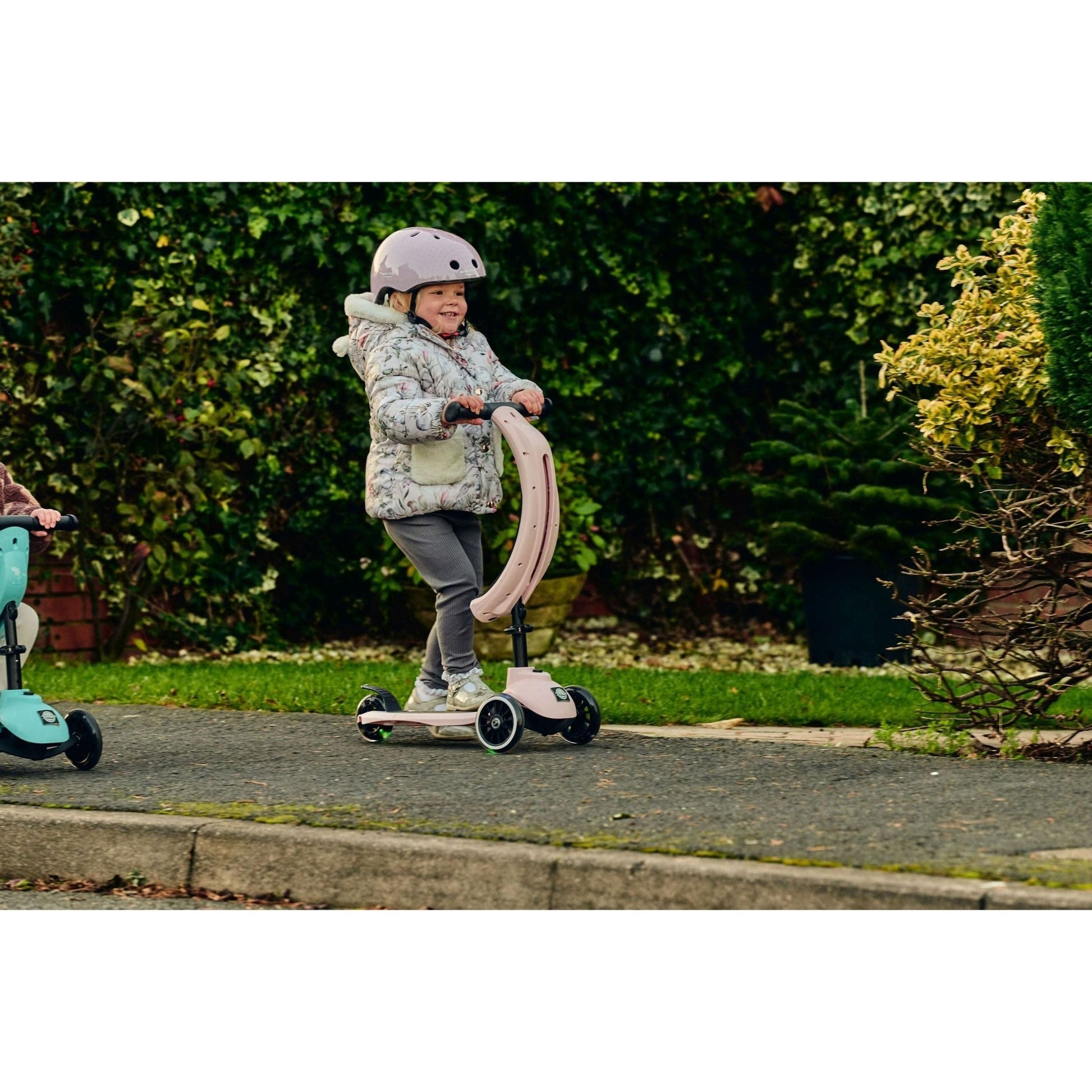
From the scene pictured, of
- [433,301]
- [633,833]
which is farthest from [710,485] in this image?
[633,833]

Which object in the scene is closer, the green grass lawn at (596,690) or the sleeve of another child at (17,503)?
the sleeve of another child at (17,503)

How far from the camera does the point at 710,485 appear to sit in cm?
1080

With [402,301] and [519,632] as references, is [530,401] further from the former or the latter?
[519,632]

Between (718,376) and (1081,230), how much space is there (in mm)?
4876

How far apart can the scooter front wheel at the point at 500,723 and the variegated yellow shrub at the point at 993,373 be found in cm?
185

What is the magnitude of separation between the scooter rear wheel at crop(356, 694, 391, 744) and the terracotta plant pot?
288cm

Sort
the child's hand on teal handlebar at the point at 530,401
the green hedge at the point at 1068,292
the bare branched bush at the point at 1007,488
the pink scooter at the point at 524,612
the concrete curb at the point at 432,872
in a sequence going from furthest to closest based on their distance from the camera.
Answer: the child's hand on teal handlebar at the point at 530,401
the pink scooter at the point at 524,612
the bare branched bush at the point at 1007,488
the green hedge at the point at 1068,292
the concrete curb at the point at 432,872

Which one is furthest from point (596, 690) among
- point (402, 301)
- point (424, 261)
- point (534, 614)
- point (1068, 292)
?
point (1068, 292)

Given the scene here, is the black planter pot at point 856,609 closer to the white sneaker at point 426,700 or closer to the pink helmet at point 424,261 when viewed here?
the white sneaker at point 426,700

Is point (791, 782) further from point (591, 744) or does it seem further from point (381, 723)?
point (381, 723)

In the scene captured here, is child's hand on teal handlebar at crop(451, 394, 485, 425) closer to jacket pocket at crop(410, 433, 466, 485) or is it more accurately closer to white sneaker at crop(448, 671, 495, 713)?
jacket pocket at crop(410, 433, 466, 485)

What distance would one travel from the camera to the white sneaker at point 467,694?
20.5 feet

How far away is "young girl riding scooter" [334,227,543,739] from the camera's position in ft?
20.6

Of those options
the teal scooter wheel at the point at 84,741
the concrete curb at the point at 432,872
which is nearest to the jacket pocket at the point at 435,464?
the teal scooter wheel at the point at 84,741
